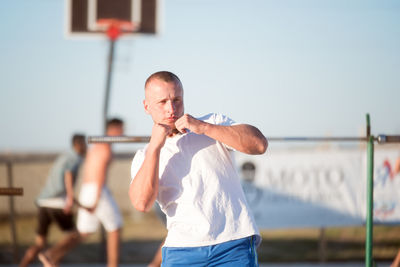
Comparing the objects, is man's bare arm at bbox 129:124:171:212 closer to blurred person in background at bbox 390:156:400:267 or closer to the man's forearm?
the man's forearm

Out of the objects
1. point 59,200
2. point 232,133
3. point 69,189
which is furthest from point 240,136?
point 59,200

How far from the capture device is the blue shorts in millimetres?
2426

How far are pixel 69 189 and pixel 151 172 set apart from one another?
3981mm

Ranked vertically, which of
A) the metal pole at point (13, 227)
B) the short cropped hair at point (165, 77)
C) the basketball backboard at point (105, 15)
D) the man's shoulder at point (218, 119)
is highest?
the basketball backboard at point (105, 15)

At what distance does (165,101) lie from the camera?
245cm

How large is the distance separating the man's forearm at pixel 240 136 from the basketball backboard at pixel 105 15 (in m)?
6.72

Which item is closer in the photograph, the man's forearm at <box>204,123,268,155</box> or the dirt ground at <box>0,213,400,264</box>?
the man's forearm at <box>204,123,268,155</box>

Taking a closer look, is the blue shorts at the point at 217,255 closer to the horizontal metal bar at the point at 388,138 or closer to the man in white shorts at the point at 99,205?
the horizontal metal bar at the point at 388,138

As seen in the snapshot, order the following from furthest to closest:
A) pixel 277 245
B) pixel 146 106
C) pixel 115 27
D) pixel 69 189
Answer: pixel 115 27 < pixel 277 245 < pixel 69 189 < pixel 146 106

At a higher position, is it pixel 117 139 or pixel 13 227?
pixel 117 139

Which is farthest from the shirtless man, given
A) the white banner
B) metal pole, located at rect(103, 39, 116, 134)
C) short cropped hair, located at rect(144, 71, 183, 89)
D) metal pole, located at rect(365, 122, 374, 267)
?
short cropped hair, located at rect(144, 71, 183, 89)

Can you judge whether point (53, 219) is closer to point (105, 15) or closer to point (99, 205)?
point (99, 205)

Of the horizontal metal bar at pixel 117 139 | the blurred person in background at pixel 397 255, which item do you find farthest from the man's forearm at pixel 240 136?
the blurred person in background at pixel 397 255

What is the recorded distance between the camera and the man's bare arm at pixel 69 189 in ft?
19.9
